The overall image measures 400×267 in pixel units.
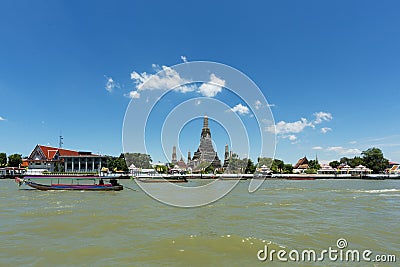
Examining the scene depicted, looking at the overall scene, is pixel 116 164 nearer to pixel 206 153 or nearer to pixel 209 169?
pixel 206 153

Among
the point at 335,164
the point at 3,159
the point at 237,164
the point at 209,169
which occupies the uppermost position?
the point at 3,159

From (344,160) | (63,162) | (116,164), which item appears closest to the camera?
(63,162)

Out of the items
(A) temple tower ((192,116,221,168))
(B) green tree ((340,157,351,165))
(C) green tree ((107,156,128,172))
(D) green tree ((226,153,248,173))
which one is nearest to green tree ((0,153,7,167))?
(C) green tree ((107,156,128,172))

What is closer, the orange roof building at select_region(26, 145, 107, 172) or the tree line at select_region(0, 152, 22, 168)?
the orange roof building at select_region(26, 145, 107, 172)

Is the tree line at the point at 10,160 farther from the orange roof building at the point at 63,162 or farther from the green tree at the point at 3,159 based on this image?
the orange roof building at the point at 63,162

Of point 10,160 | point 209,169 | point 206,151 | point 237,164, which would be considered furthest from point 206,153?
point 10,160

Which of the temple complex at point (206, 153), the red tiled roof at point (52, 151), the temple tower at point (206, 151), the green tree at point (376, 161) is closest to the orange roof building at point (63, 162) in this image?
the red tiled roof at point (52, 151)

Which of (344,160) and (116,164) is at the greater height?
(344,160)

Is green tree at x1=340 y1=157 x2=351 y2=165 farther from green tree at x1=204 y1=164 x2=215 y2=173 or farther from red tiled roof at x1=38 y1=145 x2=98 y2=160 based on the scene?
red tiled roof at x1=38 y1=145 x2=98 y2=160

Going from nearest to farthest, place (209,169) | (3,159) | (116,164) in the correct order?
(3,159), (116,164), (209,169)

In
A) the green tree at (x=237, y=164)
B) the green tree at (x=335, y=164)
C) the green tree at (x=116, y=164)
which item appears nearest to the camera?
the green tree at (x=116, y=164)

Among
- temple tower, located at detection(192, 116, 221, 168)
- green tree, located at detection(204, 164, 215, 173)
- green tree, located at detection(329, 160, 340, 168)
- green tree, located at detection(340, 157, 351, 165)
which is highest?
temple tower, located at detection(192, 116, 221, 168)

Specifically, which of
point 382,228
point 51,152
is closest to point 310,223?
point 382,228

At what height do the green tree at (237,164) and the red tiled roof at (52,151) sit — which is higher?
the red tiled roof at (52,151)
